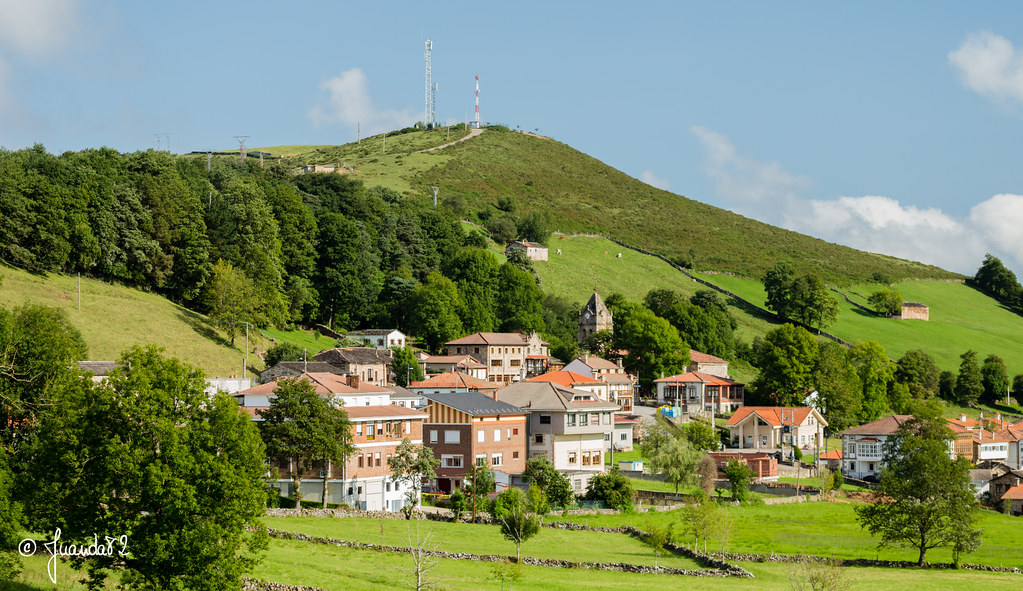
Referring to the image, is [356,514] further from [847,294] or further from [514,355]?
[847,294]

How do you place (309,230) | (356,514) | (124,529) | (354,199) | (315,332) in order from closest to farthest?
(124,529), (356,514), (315,332), (309,230), (354,199)

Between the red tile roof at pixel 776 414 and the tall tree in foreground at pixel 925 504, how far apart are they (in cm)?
3545

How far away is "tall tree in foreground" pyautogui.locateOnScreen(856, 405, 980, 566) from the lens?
5369cm

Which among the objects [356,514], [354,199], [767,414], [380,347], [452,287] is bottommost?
[356,514]

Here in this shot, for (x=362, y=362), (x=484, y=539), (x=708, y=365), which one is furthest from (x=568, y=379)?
(x=484, y=539)

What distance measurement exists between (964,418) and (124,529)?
3656 inches

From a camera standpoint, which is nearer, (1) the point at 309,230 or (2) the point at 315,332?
(2) the point at 315,332

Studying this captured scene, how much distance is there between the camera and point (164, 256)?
4023 inches

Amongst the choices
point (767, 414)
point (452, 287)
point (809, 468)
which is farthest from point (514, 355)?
point (809, 468)

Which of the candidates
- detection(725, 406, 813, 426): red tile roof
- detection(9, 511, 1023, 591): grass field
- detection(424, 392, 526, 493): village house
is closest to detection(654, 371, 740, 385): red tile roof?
detection(725, 406, 813, 426): red tile roof

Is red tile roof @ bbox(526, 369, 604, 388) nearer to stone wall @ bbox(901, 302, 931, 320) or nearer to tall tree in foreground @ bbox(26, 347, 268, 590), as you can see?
tall tree in foreground @ bbox(26, 347, 268, 590)

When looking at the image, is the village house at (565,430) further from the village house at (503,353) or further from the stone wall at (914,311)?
the stone wall at (914,311)

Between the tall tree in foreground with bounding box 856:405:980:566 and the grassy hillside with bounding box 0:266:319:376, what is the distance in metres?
51.4

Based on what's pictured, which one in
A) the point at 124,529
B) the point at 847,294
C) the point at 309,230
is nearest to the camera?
the point at 124,529
